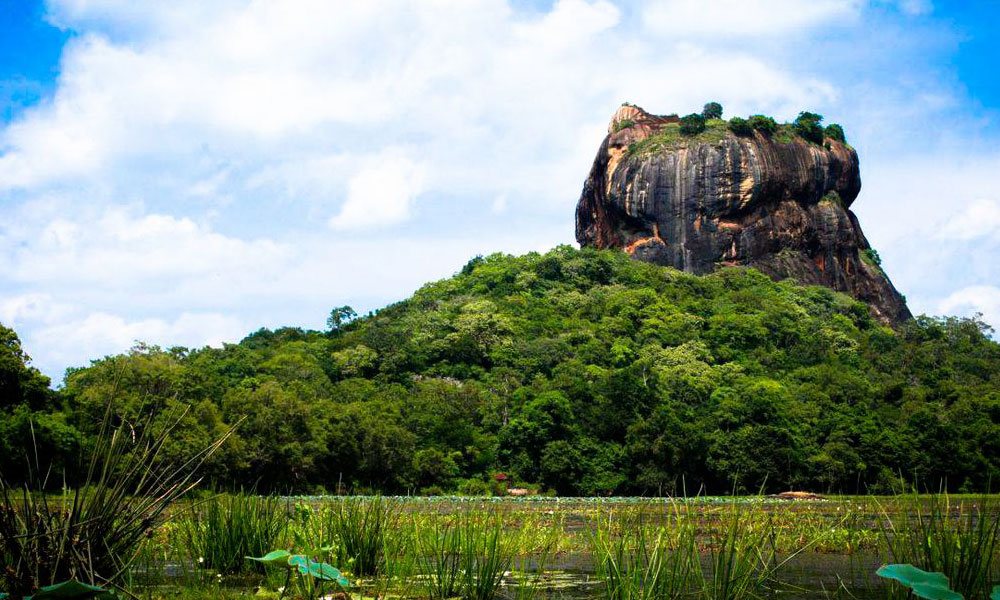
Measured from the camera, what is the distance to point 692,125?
102 metres

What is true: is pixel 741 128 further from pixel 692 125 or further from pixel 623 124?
pixel 623 124

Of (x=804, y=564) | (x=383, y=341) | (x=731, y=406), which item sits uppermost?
(x=383, y=341)

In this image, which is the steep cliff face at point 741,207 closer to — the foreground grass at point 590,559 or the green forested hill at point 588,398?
the green forested hill at point 588,398

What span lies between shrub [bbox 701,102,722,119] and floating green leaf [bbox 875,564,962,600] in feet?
356

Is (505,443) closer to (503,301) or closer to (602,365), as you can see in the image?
(602,365)

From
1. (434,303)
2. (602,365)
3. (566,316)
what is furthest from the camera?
(434,303)

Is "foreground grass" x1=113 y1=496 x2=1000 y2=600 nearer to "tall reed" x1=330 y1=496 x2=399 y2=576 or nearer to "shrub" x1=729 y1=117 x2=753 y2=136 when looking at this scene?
"tall reed" x1=330 y1=496 x2=399 y2=576

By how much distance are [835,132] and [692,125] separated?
68.7ft

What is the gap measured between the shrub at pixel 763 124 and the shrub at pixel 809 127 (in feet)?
18.3

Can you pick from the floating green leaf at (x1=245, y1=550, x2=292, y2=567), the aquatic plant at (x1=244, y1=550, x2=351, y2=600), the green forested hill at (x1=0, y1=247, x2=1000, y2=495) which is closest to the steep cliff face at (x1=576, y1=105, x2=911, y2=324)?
the green forested hill at (x1=0, y1=247, x2=1000, y2=495)

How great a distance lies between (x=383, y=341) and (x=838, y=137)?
A: 68.5m

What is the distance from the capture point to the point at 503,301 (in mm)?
84562

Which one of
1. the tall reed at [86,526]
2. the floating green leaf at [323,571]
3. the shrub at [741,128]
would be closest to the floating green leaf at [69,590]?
the tall reed at [86,526]

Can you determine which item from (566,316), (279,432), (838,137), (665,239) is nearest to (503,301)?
(566,316)
